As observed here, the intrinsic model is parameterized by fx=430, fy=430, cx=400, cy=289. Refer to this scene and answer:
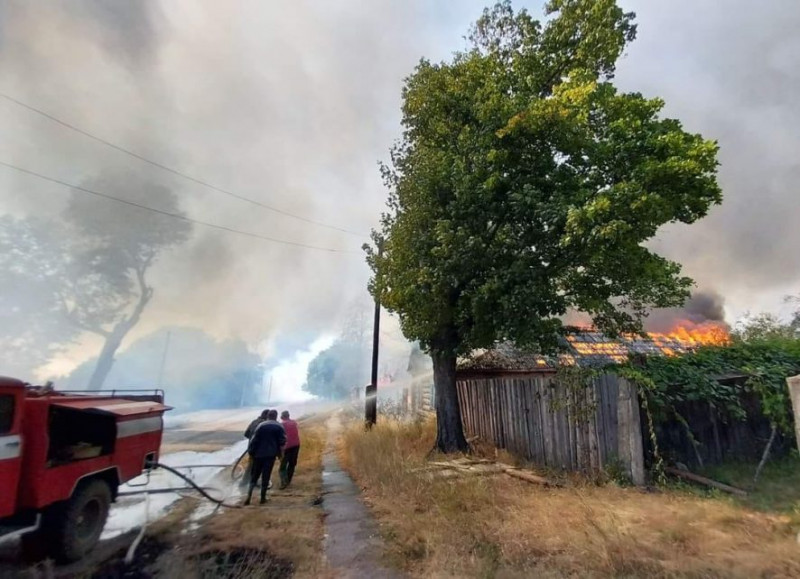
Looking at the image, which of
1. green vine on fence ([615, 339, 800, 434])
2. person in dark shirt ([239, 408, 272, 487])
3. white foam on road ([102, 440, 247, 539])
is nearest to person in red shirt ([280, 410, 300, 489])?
person in dark shirt ([239, 408, 272, 487])

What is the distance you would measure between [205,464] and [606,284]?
11.1m

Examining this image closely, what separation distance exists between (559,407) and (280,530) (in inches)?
218

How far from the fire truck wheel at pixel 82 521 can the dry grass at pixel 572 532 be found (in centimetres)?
367

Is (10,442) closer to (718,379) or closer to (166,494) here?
(166,494)

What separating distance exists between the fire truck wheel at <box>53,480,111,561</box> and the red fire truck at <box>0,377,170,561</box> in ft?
0.03

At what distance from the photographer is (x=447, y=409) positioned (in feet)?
34.9

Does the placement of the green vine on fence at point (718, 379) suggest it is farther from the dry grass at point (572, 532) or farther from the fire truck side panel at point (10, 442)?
the fire truck side panel at point (10, 442)

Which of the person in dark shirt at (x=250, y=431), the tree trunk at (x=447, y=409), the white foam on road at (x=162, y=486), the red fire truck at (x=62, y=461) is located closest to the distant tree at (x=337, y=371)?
the white foam on road at (x=162, y=486)

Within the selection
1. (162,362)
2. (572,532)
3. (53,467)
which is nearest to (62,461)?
(53,467)

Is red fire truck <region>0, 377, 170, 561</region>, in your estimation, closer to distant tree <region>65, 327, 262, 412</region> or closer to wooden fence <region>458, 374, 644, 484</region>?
wooden fence <region>458, 374, 644, 484</region>

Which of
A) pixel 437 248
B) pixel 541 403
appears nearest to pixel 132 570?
pixel 437 248

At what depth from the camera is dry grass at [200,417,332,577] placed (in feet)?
16.2

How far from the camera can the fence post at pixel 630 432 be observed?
23.0ft

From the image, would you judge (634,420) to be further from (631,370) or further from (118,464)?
(118,464)
